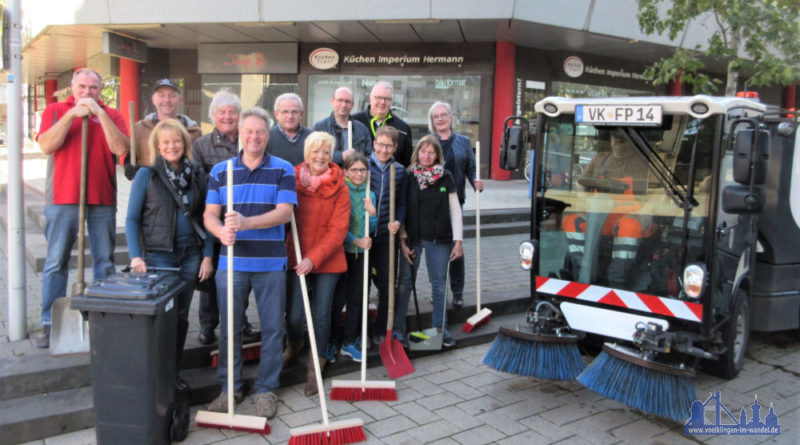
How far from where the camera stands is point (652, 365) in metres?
3.80

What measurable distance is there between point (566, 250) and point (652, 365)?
4.23 feet

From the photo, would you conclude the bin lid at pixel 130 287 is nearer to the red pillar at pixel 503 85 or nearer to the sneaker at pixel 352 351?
the sneaker at pixel 352 351

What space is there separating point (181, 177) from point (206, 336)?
1.39 m

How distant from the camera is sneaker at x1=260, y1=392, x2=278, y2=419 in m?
4.02

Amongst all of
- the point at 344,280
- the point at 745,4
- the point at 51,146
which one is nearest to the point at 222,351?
the point at 344,280

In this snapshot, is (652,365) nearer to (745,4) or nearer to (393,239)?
(393,239)

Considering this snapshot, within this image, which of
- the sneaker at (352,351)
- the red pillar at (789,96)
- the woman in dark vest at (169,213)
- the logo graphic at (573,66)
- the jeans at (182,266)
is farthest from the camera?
the red pillar at (789,96)

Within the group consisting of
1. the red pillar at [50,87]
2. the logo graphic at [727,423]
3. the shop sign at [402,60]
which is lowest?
the logo graphic at [727,423]

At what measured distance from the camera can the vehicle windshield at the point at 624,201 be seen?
4.22 metres

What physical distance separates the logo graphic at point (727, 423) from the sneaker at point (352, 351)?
2.43 m

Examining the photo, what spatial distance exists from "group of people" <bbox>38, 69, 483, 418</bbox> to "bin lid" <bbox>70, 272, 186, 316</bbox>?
1.09 ft

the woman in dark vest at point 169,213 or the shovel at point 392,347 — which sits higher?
the woman in dark vest at point 169,213

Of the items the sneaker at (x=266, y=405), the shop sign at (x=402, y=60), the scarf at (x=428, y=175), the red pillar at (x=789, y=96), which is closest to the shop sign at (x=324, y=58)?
the shop sign at (x=402, y=60)

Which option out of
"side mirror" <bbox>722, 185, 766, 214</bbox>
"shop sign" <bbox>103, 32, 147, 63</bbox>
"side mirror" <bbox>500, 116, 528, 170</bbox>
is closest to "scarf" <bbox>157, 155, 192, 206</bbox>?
"side mirror" <bbox>500, 116, 528, 170</bbox>
